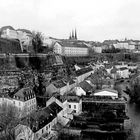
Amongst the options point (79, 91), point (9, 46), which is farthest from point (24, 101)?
point (9, 46)

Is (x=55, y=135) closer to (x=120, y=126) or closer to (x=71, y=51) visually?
(x=120, y=126)

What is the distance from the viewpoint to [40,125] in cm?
1834

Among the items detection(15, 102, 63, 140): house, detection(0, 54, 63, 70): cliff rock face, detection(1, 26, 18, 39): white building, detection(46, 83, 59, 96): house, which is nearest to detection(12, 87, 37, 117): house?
detection(15, 102, 63, 140): house

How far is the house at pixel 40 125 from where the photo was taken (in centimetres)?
1722

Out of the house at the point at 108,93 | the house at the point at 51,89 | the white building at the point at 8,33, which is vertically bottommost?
the house at the point at 108,93

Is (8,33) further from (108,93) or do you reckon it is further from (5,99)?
(108,93)

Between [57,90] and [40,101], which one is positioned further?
[57,90]

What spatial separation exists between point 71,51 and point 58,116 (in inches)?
1854

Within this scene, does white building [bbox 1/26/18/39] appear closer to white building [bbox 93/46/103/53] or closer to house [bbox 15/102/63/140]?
white building [bbox 93/46/103/53]

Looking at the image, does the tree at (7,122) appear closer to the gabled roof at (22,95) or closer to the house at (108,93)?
the gabled roof at (22,95)

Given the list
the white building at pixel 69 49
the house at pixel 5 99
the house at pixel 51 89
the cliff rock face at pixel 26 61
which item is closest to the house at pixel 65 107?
the house at pixel 5 99

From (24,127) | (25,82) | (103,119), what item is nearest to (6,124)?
(24,127)

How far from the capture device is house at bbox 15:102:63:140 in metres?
17.2

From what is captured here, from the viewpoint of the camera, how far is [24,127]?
56.7 ft
